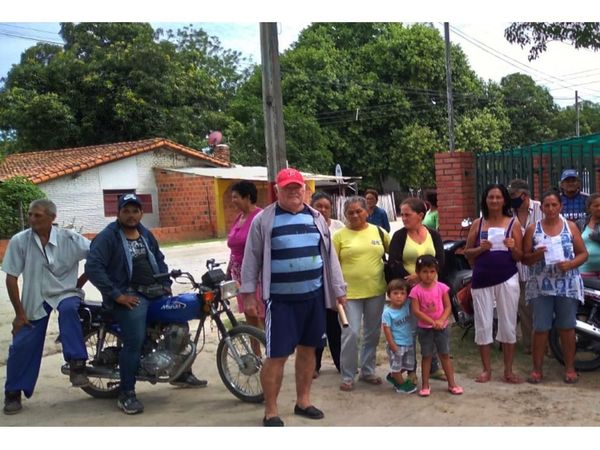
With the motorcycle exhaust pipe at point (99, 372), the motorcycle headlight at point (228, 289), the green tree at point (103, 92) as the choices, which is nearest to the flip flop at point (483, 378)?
the motorcycle headlight at point (228, 289)

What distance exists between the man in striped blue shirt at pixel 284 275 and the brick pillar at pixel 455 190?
3.78m

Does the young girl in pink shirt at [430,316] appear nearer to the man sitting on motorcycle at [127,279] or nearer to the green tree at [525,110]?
the man sitting on motorcycle at [127,279]

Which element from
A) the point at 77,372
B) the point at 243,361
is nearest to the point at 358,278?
the point at 243,361

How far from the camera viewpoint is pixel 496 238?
4.50m

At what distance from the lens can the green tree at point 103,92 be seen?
22375mm

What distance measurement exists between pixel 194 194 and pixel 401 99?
38.0 ft

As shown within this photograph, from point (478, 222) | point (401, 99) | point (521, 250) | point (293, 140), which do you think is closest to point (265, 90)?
point (478, 222)

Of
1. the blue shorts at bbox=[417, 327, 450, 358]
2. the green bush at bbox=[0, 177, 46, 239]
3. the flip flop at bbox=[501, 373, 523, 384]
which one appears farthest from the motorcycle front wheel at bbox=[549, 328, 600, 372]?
the green bush at bbox=[0, 177, 46, 239]

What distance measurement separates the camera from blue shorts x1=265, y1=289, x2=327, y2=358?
3.77 meters

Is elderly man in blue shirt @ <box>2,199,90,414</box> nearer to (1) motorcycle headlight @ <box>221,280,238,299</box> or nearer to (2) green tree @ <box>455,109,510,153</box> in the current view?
(1) motorcycle headlight @ <box>221,280,238,299</box>

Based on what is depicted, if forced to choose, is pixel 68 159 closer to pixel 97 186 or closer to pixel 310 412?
pixel 97 186

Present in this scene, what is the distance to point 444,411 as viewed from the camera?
4.00m

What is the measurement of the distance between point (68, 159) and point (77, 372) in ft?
57.0

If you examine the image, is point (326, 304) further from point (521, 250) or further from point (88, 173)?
point (88, 173)
